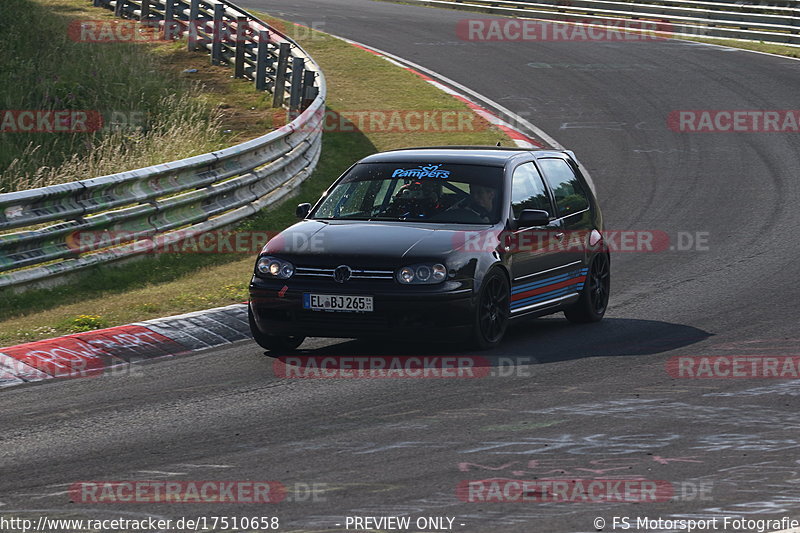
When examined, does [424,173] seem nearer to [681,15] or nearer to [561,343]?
[561,343]

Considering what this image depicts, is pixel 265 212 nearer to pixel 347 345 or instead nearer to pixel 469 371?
pixel 347 345

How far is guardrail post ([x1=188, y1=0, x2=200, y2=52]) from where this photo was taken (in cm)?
2653

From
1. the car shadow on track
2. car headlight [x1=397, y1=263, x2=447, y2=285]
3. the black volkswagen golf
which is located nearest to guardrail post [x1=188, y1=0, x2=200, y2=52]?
the black volkswagen golf

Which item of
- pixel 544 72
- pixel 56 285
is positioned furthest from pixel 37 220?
pixel 544 72

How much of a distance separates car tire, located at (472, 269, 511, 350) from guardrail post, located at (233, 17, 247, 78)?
15276mm

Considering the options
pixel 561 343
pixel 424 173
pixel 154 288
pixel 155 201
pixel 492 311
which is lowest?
pixel 154 288

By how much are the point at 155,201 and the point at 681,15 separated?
2577 cm

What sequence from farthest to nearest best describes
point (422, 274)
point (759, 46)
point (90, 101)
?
point (759, 46) < point (90, 101) < point (422, 274)

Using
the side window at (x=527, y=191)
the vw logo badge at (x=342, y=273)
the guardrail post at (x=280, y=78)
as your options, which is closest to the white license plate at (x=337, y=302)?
the vw logo badge at (x=342, y=273)

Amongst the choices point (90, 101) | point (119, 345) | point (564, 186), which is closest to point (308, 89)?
point (90, 101)

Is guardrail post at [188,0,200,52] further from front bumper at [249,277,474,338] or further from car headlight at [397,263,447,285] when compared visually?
car headlight at [397,263,447,285]

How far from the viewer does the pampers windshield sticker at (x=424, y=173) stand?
10922mm

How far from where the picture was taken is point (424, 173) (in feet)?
35.9

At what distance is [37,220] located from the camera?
11.9 meters
